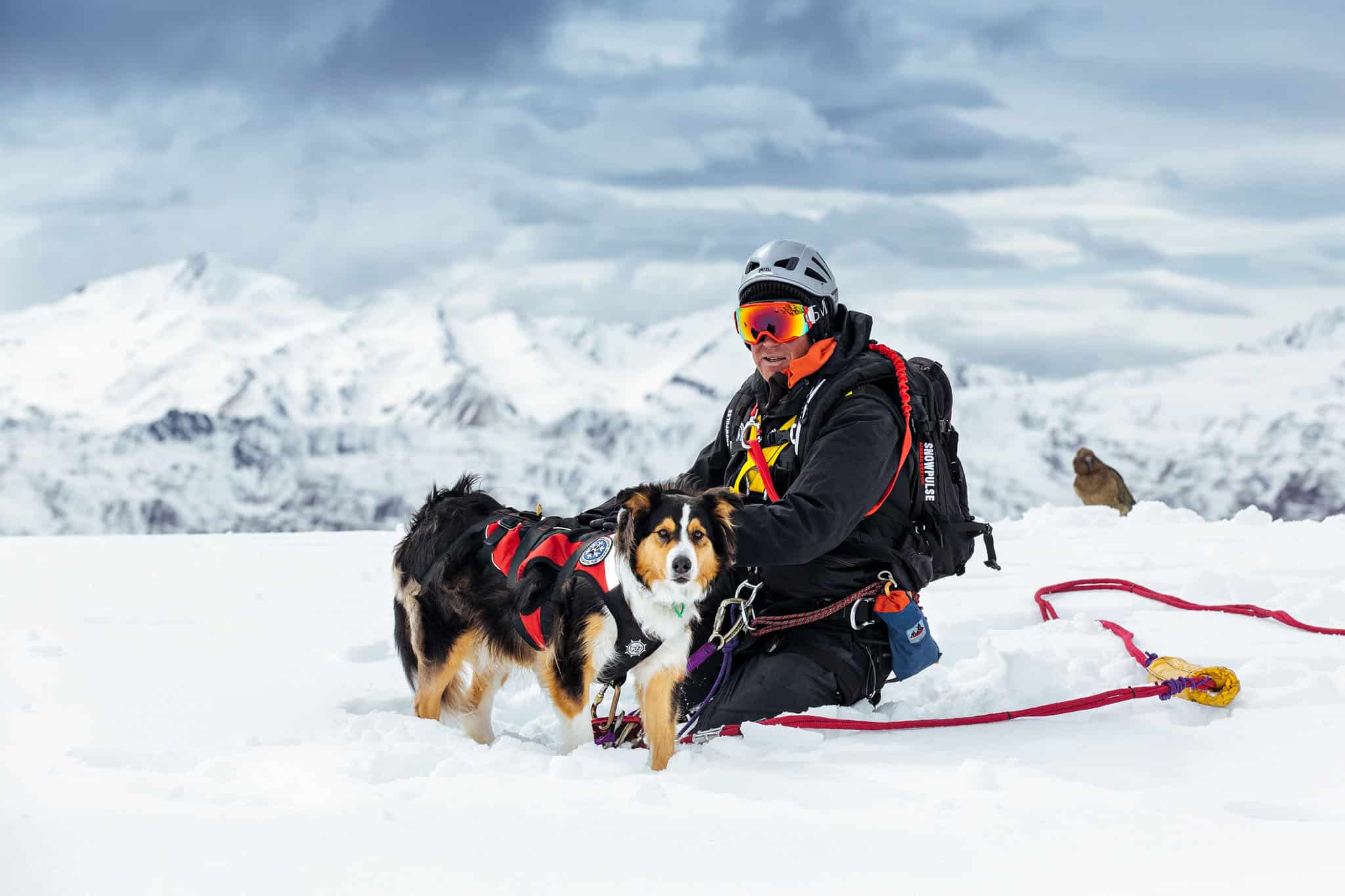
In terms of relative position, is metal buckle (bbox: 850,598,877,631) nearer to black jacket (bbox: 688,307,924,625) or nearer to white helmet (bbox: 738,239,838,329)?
black jacket (bbox: 688,307,924,625)

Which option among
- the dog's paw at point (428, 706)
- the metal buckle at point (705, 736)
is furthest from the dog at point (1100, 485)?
the dog's paw at point (428, 706)

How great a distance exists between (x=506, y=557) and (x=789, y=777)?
1.61m

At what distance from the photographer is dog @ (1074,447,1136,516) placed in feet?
52.2

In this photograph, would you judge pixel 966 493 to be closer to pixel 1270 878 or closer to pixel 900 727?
pixel 900 727

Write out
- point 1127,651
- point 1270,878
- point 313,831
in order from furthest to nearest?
point 1127,651, point 313,831, point 1270,878

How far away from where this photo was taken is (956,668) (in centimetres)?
599

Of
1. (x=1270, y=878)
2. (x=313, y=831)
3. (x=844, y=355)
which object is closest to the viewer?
(x=1270, y=878)

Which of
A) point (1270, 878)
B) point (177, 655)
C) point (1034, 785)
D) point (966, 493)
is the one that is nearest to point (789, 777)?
point (1034, 785)

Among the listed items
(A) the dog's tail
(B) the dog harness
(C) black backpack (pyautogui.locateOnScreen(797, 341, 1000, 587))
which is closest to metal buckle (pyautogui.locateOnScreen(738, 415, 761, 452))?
(C) black backpack (pyautogui.locateOnScreen(797, 341, 1000, 587))

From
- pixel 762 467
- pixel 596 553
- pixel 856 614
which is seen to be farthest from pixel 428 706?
pixel 856 614

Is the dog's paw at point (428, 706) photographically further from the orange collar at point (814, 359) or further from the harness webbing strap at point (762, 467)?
the orange collar at point (814, 359)

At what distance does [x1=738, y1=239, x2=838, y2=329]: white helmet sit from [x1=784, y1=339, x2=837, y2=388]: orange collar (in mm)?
108

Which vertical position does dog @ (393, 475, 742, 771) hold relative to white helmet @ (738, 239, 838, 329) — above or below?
below

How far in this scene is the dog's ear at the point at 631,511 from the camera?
4.32 meters
